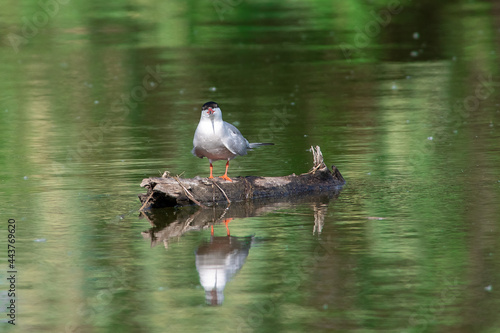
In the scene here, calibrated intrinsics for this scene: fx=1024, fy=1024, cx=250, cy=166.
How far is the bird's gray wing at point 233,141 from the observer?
10.5 m

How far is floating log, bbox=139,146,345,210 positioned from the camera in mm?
10273

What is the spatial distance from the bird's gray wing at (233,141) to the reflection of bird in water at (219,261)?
4.24 feet

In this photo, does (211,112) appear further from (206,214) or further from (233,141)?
(206,214)

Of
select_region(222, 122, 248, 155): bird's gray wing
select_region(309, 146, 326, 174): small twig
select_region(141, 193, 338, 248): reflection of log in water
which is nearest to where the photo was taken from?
select_region(141, 193, 338, 248): reflection of log in water

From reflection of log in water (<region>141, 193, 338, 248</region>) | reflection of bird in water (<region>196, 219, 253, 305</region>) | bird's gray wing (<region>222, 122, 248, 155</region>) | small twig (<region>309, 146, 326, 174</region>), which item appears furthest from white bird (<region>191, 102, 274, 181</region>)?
reflection of bird in water (<region>196, 219, 253, 305</region>)

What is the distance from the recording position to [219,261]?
27.5 ft

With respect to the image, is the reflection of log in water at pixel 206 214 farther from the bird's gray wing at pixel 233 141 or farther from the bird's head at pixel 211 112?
the bird's head at pixel 211 112

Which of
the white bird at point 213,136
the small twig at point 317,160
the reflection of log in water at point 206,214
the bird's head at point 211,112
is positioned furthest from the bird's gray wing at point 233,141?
the small twig at point 317,160

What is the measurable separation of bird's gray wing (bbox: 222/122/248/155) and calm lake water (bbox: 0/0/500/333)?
624mm

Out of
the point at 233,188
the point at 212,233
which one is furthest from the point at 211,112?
the point at 212,233

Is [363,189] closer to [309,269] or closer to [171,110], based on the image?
[309,269]

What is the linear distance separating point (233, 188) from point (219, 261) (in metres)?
2.36

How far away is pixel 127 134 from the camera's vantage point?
604 inches

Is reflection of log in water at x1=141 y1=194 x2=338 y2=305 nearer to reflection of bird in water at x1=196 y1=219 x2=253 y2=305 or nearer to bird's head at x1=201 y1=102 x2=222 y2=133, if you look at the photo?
reflection of bird in water at x1=196 y1=219 x2=253 y2=305
